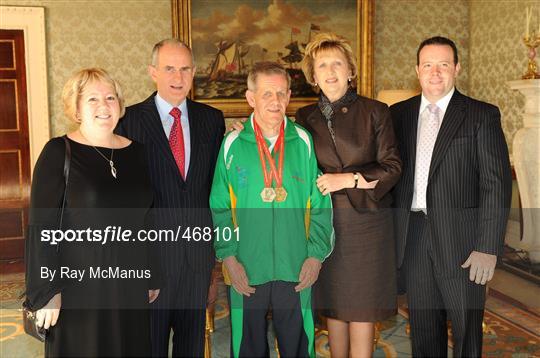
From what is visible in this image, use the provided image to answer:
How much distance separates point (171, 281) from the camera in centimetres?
255

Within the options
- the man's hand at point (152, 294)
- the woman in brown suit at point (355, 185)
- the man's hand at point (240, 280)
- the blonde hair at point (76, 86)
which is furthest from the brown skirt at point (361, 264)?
the blonde hair at point (76, 86)

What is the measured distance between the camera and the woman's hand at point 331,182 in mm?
2576

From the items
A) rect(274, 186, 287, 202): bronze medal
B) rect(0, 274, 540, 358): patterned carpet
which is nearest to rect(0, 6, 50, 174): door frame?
rect(0, 274, 540, 358): patterned carpet

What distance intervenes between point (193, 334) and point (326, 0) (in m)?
5.41

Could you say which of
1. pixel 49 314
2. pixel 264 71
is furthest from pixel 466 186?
pixel 49 314

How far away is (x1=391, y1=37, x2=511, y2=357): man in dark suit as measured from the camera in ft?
8.39

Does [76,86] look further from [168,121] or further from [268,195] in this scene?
[268,195]

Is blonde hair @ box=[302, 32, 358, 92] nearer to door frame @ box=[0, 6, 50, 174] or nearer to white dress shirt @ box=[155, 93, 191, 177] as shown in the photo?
white dress shirt @ box=[155, 93, 191, 177]

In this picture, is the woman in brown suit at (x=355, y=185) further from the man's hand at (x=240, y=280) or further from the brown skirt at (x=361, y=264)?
the man's hand at (x=240, y=280)

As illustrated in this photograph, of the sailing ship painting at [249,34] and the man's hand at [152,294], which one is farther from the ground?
the sailing ship painting at [249,34]

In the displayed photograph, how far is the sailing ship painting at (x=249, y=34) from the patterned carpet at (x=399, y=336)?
310cm

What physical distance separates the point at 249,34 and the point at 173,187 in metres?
4.66

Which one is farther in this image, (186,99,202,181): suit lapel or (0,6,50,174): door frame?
(0,6,50,174): door frame

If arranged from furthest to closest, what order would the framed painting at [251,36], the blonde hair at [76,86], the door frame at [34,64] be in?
the framed painting at [251,36] < the door frame at [34,64] < the blonde hair at [76,86]
